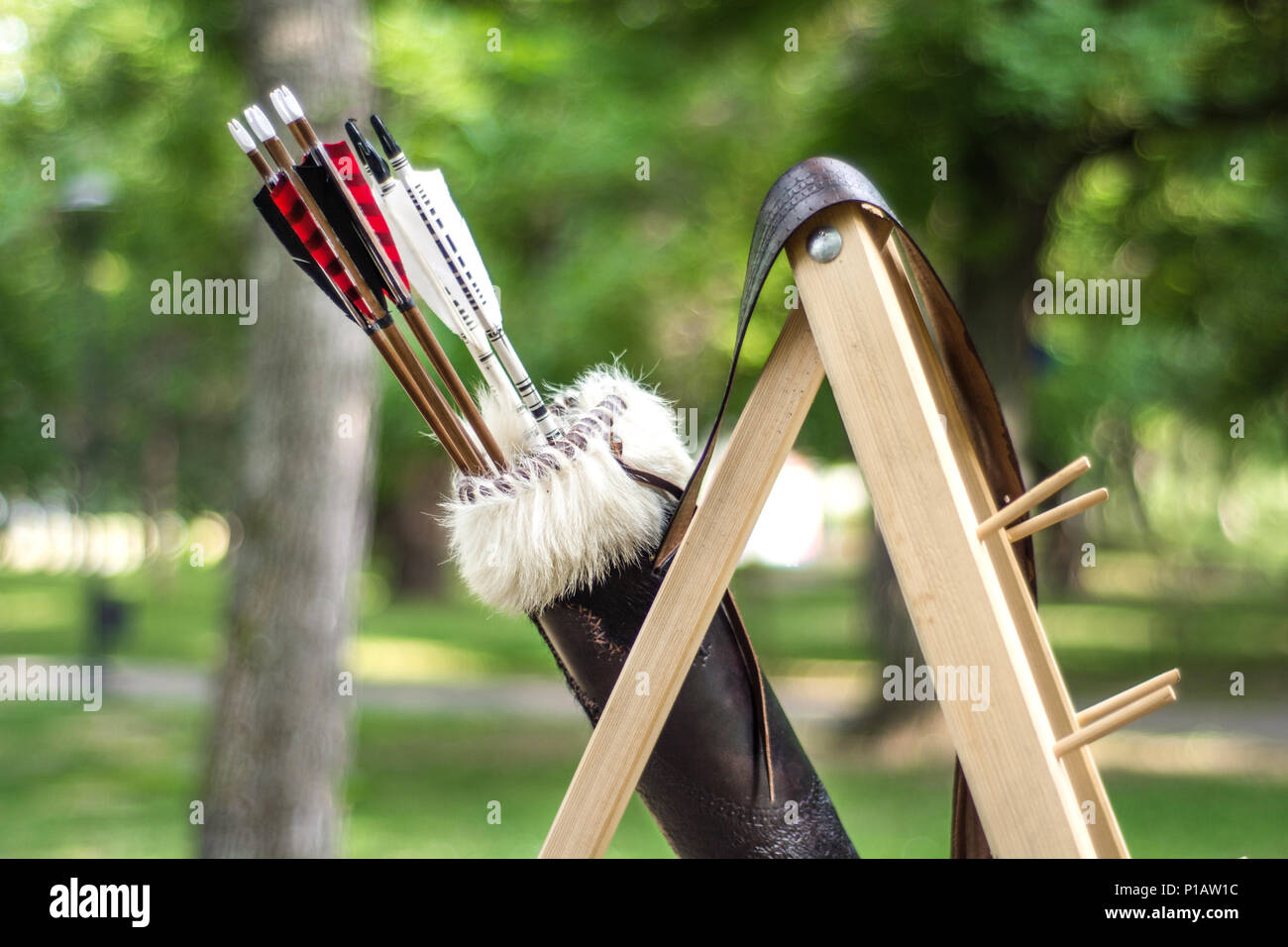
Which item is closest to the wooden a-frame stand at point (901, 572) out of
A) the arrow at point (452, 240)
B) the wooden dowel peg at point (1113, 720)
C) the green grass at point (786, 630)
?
the wooden dowel peg at point (1113, 720)

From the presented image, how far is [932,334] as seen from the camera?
1.52 m

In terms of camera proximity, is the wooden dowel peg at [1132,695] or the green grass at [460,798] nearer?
the wooden dowel peg at [1132,695]

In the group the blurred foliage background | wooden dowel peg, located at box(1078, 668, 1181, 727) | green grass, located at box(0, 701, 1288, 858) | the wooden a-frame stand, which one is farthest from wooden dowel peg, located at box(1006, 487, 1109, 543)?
green grass, located at box(0, 701, 1288, 858)

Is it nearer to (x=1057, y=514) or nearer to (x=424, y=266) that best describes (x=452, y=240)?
(x=424, y=266)

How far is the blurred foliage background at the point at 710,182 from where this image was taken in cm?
601

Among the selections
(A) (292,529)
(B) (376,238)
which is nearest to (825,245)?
(B) (376,238)

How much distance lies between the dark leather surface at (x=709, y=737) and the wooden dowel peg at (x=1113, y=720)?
43 centimetres

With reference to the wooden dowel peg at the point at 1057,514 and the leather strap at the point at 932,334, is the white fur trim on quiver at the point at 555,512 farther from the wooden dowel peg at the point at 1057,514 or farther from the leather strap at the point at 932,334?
the wooden dowel peg at the point at 1057,514

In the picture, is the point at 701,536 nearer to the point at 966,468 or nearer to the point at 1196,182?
the point at 966,468

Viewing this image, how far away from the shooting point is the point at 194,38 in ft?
18.6

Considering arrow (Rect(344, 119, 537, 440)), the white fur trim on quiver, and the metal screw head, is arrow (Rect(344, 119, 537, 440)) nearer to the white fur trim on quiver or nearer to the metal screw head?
the white fur trim on quiver

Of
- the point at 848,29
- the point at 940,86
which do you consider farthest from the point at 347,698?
the point at 848,29

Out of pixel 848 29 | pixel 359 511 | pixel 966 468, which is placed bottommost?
pixel 966 468
